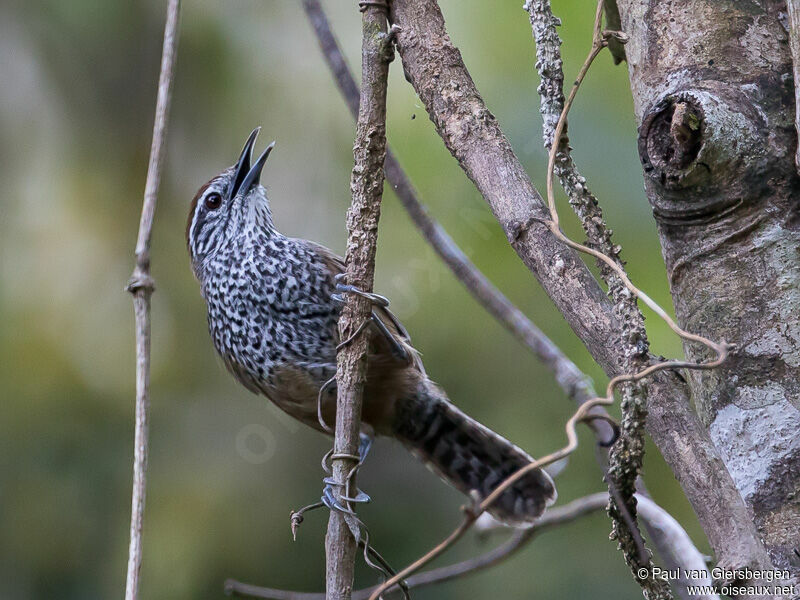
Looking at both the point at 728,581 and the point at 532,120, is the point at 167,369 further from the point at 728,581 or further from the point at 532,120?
the point at 728,581

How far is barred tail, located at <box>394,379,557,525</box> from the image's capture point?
3023 mm

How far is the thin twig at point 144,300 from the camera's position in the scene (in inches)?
66.0

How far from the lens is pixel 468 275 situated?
1862mm

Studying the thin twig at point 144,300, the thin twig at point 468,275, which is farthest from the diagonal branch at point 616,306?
the thin twig at point 144,300

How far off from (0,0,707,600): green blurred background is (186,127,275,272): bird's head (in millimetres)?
638

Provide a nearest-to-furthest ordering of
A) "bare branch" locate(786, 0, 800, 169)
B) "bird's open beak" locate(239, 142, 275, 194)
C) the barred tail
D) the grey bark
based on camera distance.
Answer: the grey bark
"bare branch" locate(786, 0, 800, 169)
the barred tail
"bird's open beak" locate(239, 142, 275, 194)

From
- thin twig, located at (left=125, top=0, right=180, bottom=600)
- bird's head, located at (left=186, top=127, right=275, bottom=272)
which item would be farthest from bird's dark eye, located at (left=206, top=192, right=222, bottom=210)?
thin twig, located at (left=125, top=0, right=180, bottom=600)

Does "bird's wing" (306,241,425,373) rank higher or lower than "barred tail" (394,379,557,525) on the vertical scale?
higher

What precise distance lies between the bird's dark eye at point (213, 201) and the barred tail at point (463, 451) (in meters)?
0.99

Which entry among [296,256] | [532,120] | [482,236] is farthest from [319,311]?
[532,120]

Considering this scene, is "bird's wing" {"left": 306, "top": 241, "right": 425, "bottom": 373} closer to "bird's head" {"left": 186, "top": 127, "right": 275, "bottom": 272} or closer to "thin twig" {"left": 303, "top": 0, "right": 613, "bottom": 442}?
"bird's head" {"left": 186, "top": 127, "right": 275, "bottom": 272}

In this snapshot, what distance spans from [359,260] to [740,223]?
0.72 m

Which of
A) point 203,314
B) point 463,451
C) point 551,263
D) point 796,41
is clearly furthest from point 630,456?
point 203,314

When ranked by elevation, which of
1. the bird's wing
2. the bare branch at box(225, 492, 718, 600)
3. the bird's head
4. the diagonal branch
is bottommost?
the bare branch at box(225, 492, 718, 600)
